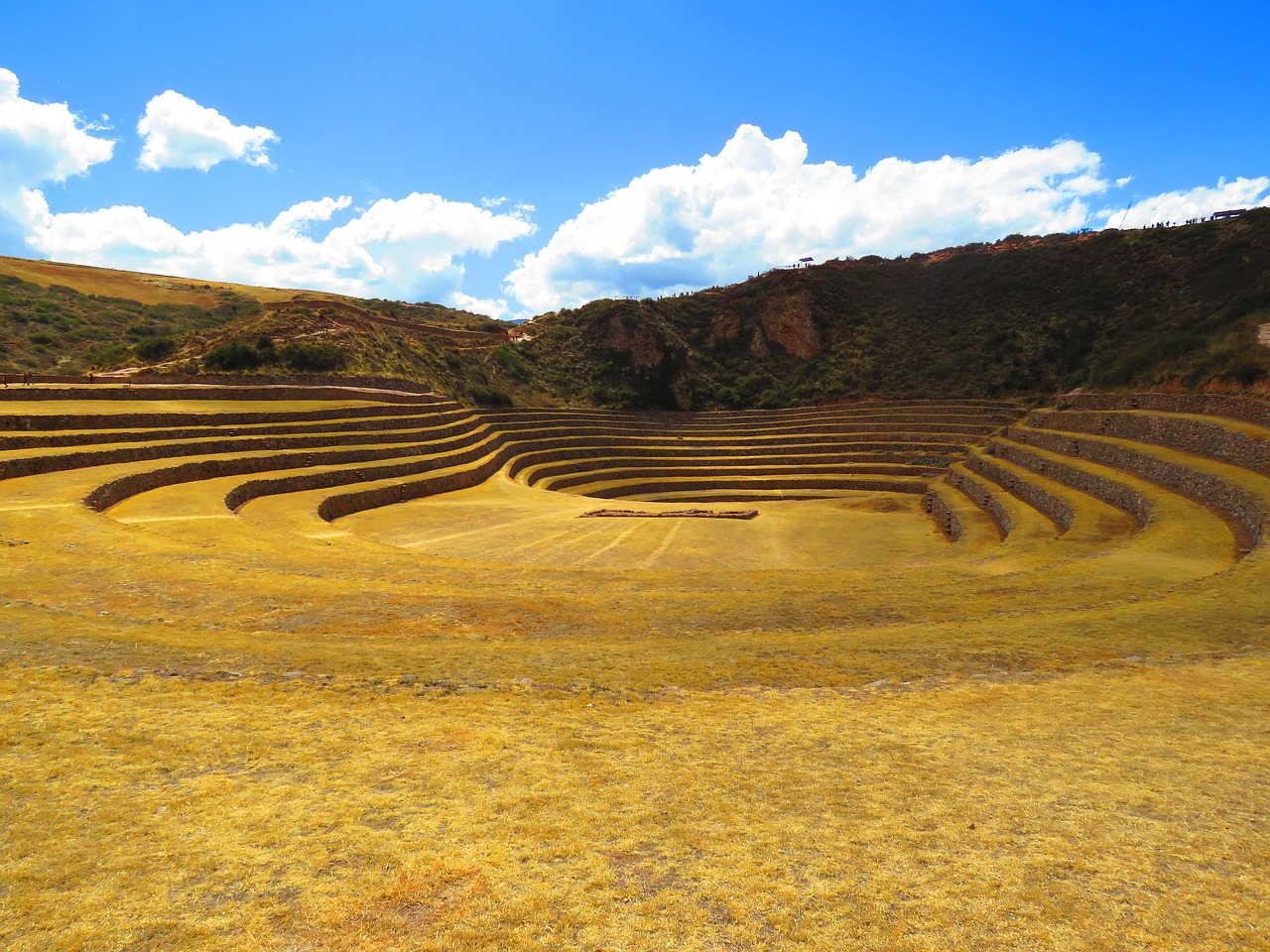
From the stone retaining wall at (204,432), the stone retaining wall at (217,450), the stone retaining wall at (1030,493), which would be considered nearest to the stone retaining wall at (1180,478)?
the stone retaining wall at (1030,493)

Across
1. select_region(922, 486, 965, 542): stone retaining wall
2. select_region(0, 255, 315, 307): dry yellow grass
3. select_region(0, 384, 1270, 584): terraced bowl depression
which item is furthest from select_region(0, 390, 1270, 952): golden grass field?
select_region(0, 255, 315, 307): dry yellow grass

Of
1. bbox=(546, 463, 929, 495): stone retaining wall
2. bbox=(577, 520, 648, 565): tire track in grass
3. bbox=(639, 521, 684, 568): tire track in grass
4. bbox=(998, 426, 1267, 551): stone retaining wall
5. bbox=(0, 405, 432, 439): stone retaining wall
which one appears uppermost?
bbox=(0, 405, 432, 439): stone retaining wall

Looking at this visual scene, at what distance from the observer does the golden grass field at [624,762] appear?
2896 millimetres

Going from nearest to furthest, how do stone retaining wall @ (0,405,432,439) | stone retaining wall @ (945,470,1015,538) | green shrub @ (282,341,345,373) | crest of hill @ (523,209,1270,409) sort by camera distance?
stone retaining wall @ (945,470,1015,538) → stone retaining wall @ (0,405,432,439) → green shrub @ (282,341,345,373) → crest of hill @ (523,209,1270,409)

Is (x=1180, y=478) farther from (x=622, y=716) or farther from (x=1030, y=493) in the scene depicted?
(x=622, y=716)

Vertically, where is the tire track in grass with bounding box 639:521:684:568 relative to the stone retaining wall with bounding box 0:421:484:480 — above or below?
below

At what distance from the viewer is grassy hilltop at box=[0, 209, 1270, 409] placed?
3603 centimetres

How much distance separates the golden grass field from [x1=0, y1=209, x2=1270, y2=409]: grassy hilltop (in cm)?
2733

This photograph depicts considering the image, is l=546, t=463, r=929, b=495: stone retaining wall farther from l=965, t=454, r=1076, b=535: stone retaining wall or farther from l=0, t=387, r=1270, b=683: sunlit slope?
l=965, t=454, r=1076, b=535: stone retaining wall

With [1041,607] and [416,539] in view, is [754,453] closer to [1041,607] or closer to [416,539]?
[416,539]

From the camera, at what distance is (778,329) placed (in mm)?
57844

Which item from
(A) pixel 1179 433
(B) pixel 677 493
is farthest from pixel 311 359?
(A) pixel 1179 433

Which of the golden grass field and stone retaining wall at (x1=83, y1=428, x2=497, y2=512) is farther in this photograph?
stone retaining wall at (x1=83, y1=428, x2=497, y2=512)

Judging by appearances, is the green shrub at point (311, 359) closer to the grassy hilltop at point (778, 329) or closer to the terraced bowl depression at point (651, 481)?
the grassy hilltop at point (778, 329)
